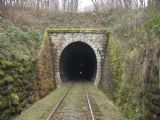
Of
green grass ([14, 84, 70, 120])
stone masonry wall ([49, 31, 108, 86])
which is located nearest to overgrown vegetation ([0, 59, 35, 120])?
green grass ([14, 84, 70, 120])

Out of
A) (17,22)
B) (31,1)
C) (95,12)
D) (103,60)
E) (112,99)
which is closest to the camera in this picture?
(112,99)

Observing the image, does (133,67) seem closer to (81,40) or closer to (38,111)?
(38,111)

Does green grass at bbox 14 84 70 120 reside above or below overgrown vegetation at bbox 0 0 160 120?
below

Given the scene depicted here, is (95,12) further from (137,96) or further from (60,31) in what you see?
Result: (137,96)

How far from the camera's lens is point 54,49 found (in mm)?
25047

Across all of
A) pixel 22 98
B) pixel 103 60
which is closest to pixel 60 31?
pixel 103 60

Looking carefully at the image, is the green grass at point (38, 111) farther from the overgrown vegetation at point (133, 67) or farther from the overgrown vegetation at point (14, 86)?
the overgrown vegetation at point (133, 67)

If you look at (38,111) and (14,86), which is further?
(38,111)

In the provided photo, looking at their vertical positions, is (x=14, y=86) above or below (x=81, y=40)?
below

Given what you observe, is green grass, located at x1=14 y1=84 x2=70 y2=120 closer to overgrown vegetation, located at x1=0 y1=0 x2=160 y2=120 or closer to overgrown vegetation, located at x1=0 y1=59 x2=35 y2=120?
overgrown vegetation, located at x1=0 y1=59 x2=35 y2=120

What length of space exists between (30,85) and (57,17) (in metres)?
16.2

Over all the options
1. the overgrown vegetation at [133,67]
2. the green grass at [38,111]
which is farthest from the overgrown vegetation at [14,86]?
the green grass at [38,111]

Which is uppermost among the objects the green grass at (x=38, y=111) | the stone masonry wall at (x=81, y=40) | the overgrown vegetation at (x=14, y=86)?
the stone masonry wall at (x=81, y=40)

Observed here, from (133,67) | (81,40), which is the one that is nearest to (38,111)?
(133,67)
